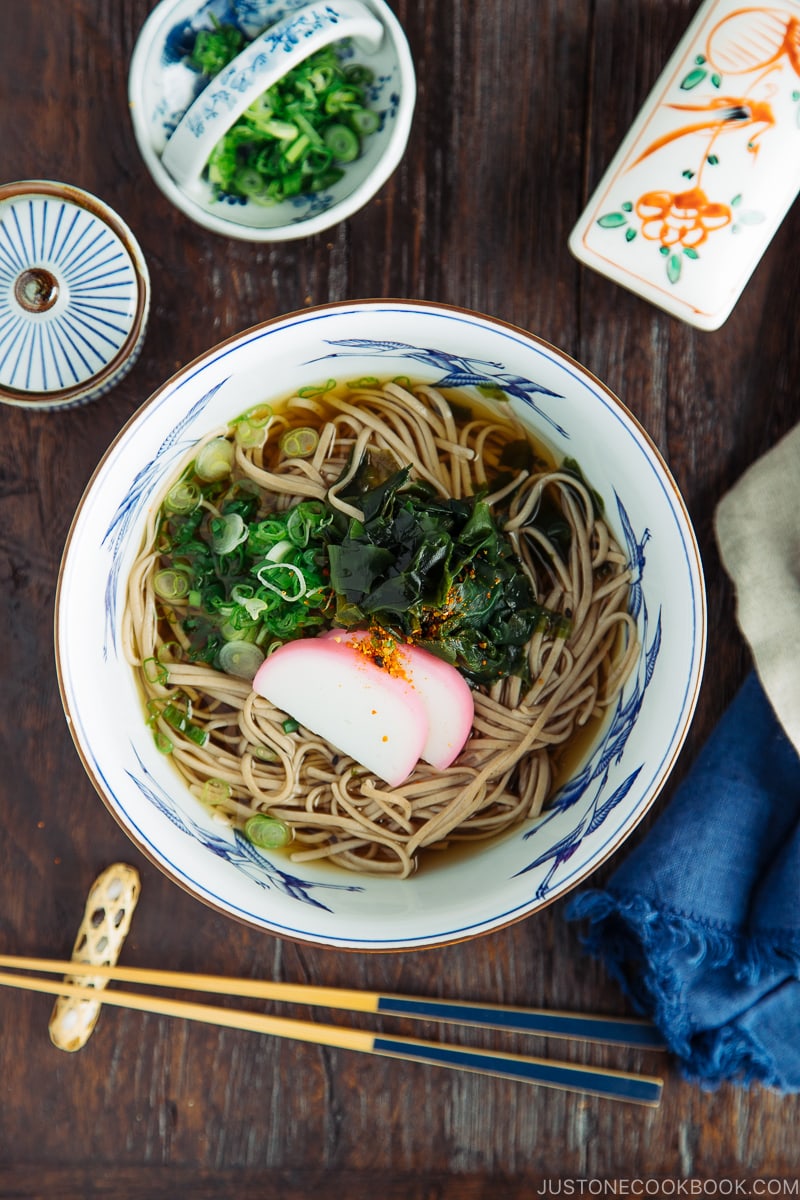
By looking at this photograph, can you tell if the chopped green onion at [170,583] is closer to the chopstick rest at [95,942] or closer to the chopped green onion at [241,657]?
the chopped green onion at [241,657]

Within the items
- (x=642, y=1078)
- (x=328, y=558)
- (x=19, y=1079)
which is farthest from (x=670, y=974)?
(x=19, y=1079)

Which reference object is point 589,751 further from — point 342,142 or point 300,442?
point 342,142

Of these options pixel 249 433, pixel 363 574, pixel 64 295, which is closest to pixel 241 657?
pixel 363 574

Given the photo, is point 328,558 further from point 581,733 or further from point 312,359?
point 581,733

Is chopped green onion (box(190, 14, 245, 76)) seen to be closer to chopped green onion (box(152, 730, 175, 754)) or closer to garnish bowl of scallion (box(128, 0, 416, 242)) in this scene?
garnish bowl of scallion (box(128, 0, 416, 242))

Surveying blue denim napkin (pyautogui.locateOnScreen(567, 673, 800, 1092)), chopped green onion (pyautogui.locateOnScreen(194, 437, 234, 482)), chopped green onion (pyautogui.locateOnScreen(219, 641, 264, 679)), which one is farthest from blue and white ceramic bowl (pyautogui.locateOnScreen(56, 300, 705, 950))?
blue denim napkin (pyautogui.locateOnScreen(567, 673, 800, 1092))
